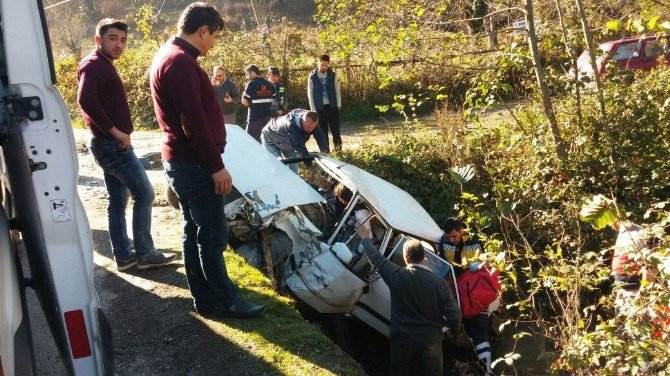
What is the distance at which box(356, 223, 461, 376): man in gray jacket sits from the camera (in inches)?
179

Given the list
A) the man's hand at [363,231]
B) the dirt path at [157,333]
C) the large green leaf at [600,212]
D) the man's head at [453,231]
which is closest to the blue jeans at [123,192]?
the dirt path at [157,333]

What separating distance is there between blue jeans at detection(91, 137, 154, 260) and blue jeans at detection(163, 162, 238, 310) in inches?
32.7

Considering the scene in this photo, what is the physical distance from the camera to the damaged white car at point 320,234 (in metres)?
4.86

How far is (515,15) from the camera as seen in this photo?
836 centimetres

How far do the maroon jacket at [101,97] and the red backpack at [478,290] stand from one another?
3.24 metres

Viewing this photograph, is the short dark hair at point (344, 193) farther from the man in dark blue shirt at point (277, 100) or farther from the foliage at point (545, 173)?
→ the man in dark blue shirt at point (277, 100)

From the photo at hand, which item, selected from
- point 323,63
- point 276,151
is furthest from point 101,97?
point 323,63

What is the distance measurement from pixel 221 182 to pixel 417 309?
1.94 metres

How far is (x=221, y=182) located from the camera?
362 cm

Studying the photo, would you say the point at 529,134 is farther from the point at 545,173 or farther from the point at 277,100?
the point at 277,100

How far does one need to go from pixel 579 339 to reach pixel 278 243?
274 cm

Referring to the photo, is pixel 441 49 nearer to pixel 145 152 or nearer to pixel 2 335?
pixel 145 152

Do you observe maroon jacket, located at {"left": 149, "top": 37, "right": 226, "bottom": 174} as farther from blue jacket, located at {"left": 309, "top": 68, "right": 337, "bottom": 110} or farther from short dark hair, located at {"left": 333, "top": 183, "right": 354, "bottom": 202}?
blue jacket, located at {"left": 309, "top": 68, "right": 337, "bottom": 110}

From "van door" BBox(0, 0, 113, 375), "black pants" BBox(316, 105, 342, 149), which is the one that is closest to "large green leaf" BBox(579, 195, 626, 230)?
"van door" BBox(0, 0, 113, 375)
